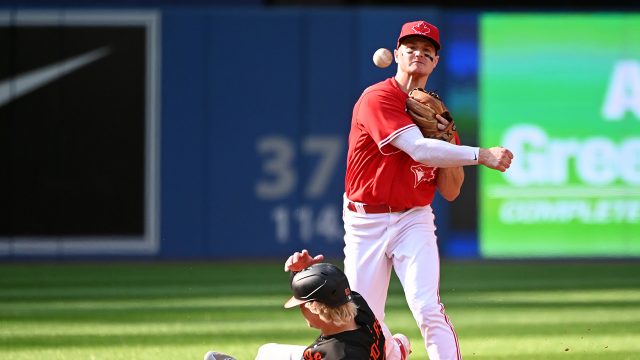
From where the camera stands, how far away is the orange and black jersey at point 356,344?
19.5 feet

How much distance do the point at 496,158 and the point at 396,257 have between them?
786 millimetres

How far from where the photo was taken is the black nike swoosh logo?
17625 mm

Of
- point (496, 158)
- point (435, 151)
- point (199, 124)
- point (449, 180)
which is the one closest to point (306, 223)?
point (199, 124)

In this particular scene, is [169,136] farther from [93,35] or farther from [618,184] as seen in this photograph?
[618,184]

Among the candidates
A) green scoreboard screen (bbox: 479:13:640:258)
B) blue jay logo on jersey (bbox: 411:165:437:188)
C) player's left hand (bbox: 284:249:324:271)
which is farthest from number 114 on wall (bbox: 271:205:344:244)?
player's left hand (bbox: 284:249:324:271)

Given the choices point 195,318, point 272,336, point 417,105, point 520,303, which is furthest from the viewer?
point 520,303

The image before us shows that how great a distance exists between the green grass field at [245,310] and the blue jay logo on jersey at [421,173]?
6.63 ft

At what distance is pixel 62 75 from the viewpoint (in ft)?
58.1

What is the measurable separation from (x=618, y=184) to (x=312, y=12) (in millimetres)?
4629

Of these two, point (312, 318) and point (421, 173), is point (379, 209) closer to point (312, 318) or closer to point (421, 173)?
point (421, 173)

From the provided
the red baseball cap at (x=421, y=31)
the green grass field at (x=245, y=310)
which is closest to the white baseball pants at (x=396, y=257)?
the red baseball cap at (x=421, y=31)

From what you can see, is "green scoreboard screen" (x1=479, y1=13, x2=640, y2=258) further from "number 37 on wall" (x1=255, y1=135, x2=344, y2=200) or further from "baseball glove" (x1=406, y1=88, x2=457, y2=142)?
"baseball glove" (x1=406, y1=88, x2=457, y2=142)

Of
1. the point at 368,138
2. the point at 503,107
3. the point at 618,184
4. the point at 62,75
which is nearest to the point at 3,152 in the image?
the point at 62,75

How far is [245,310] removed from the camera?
1162cm
